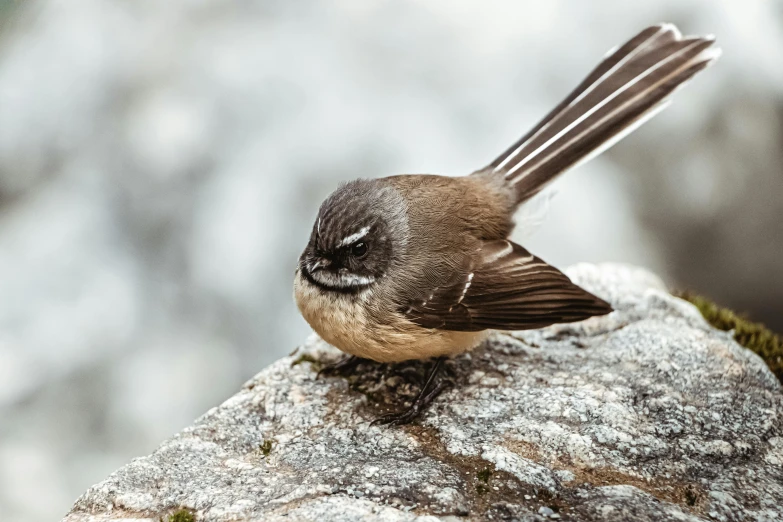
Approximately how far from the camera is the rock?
306cm

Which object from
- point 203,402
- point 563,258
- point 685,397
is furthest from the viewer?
point 563,258

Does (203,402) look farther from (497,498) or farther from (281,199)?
(497,498)

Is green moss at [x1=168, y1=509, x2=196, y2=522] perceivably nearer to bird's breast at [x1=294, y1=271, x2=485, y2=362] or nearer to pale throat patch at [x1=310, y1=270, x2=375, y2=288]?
bird's breast at [x1=294, y1=271, x2=485, y2=362]

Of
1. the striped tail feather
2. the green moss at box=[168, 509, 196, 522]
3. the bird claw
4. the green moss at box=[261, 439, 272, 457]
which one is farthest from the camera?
the striped tail feather

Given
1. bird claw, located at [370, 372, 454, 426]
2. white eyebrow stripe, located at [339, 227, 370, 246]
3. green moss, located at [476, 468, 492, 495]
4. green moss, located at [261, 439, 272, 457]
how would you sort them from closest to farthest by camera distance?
green moss, located at [476, 468, 492, 495] → green moss, located at [261, 439, 272, 457] → bird claw, located at [370, 372, 454, 426] → white eyebrow stripe, located at [339, 227, 370, 246]

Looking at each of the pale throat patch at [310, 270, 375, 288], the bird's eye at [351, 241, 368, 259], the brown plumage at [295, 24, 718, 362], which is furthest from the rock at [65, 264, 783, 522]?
the bird's eye at [351, 241, 368, 259]

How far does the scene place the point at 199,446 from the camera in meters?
3.58

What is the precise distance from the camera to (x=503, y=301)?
388 centimetres

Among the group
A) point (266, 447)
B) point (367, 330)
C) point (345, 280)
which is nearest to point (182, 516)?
point (266, 447)

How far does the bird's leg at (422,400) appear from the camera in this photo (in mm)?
3744

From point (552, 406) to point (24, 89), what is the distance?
7.02m

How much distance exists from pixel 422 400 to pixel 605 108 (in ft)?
6.78

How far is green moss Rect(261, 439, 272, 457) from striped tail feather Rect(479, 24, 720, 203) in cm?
200

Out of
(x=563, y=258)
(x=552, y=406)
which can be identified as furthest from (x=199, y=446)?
(x=563, y=258)
